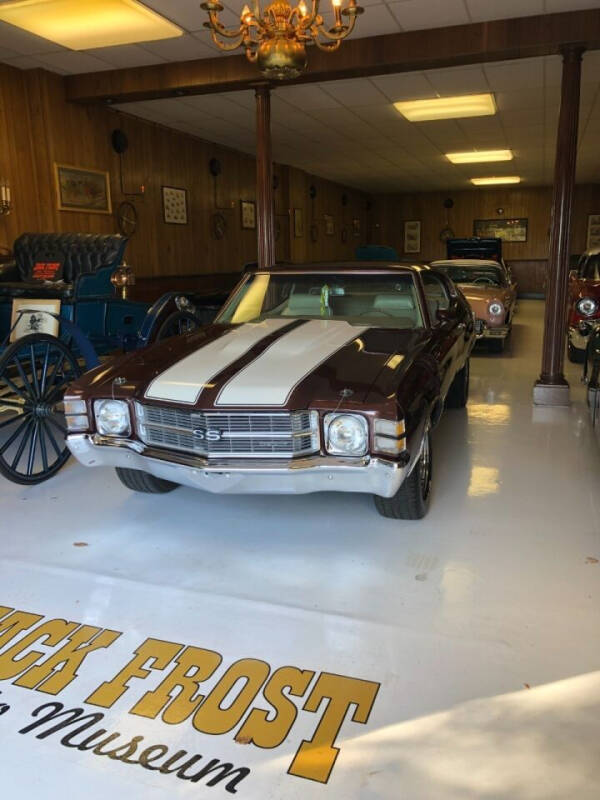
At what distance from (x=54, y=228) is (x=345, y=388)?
5525mm

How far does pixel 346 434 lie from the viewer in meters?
2.62

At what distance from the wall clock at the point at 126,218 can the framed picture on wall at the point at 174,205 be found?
0.84 meters

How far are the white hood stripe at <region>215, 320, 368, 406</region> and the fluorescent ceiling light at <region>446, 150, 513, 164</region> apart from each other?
972 centimetres

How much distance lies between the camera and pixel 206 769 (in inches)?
66.1

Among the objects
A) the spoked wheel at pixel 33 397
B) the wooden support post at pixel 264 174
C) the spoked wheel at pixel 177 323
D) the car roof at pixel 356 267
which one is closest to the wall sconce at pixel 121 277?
the spoked wheel at pixel 177 323

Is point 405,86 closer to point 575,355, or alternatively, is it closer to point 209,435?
point 575,355

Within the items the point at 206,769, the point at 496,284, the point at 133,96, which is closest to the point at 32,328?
the point at 206,769

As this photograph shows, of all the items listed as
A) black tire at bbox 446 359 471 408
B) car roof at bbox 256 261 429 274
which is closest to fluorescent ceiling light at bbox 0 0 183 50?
car roof at bbox 256 261 429 274

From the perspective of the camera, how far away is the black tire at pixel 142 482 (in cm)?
347

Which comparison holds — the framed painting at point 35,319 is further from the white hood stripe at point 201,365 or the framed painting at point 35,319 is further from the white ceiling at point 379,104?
the white ceiling at point 379,104

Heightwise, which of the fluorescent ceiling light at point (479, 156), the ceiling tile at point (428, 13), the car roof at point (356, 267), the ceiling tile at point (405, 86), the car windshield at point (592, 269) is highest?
the ceiling tile at point (428, 13)

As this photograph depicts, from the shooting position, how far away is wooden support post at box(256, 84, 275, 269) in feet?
20.9

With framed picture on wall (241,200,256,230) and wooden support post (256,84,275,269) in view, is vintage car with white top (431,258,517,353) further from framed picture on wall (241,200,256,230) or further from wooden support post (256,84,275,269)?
framed picture on wall (241,200,256,230)

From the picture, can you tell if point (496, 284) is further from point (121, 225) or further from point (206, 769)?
point (206, 769)
